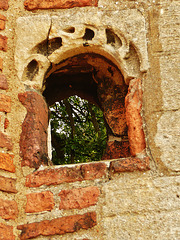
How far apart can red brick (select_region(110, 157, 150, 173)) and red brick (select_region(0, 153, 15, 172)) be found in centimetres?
64

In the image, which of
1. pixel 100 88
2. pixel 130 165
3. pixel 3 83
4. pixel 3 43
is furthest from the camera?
pixel 100 88

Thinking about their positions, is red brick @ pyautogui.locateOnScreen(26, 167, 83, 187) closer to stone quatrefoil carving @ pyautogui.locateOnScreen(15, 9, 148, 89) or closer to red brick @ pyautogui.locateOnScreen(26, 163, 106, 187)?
red brick @ pyautogui.locateOnScreen(26, 163, 106, 187)

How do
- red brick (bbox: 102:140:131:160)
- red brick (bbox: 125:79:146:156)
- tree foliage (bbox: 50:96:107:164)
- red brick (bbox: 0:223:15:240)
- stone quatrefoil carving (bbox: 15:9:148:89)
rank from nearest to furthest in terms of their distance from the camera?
1. red brick (bbox: 0:223:15:240)
2. red brick (bbox: 125:79:146:156)
3. stone quatrefoil carving (bbox: 15:9:148:89)
4. red brick (bbox: 102:140:131:160)
5. tree foliage (bbox: 50:96:107:164)

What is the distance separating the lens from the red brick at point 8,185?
2525mm

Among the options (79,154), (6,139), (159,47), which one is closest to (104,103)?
(159,47)

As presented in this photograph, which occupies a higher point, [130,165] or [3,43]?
[3,43]

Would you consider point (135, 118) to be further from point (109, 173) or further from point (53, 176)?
point (53, 176)

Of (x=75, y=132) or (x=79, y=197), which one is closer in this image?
(x=79, y=197)

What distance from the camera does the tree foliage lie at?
6.45 m

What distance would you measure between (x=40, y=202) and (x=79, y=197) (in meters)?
0.24

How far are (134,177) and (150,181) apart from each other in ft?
0.32

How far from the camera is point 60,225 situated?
2430 millimetres

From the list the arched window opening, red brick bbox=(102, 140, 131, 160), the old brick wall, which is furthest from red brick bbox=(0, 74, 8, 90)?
red brick bbox=(102, 140, 131, 160)

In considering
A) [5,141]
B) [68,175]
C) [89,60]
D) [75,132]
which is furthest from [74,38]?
[75,132]
